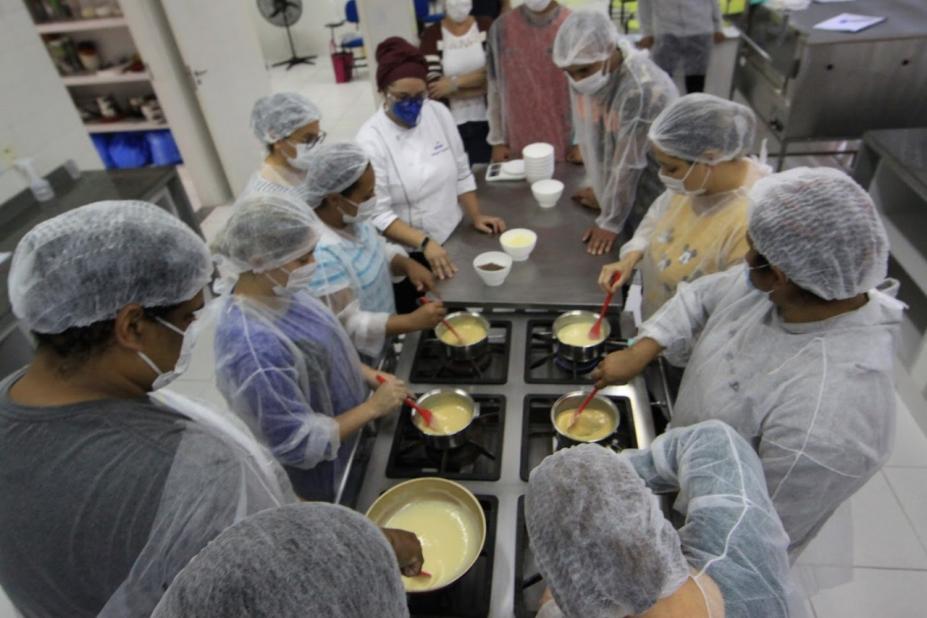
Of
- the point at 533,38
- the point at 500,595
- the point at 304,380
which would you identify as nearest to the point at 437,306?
the point at 304,380

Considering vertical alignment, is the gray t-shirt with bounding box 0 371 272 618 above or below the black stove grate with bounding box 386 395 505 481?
above

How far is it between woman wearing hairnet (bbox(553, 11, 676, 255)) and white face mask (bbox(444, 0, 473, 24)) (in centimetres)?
103

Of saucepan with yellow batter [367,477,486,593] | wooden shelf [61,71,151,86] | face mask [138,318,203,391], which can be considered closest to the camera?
face mask [138,318,203,391]

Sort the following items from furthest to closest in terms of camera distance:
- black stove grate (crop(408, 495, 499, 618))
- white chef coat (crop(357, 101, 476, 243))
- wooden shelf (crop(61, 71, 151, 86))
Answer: wooden shelf (crop(61, 71, 151, 86)), white chef coat (crop(357, 101, 476, 243)), black stove grate (crop(408, 495, 499, 618))

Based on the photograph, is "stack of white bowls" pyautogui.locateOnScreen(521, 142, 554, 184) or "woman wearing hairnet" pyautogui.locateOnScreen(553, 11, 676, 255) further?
"stack of white bowls" pyautogui.locateOnScreen(521, 142, 554, 184)

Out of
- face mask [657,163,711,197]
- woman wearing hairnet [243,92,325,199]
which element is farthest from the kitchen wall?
face mask [657,163,711,197]

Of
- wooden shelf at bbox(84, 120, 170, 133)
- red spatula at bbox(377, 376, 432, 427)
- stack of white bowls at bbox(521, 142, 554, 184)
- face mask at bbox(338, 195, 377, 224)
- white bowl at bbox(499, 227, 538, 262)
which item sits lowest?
wooden shelf at bbox(84, 120, 170, 133)

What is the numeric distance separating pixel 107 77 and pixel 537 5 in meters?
3.75

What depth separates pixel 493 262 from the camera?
2.01 m

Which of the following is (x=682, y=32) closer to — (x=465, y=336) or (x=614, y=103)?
(x=614, y=103)

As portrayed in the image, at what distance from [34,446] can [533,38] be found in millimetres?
2632

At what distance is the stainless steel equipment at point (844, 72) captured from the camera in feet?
10.4

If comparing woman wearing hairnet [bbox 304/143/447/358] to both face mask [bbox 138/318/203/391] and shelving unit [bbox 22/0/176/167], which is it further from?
shelving unit [bbox 22/0/176/167]

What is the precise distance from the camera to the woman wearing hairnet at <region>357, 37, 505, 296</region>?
2104 millimetres
